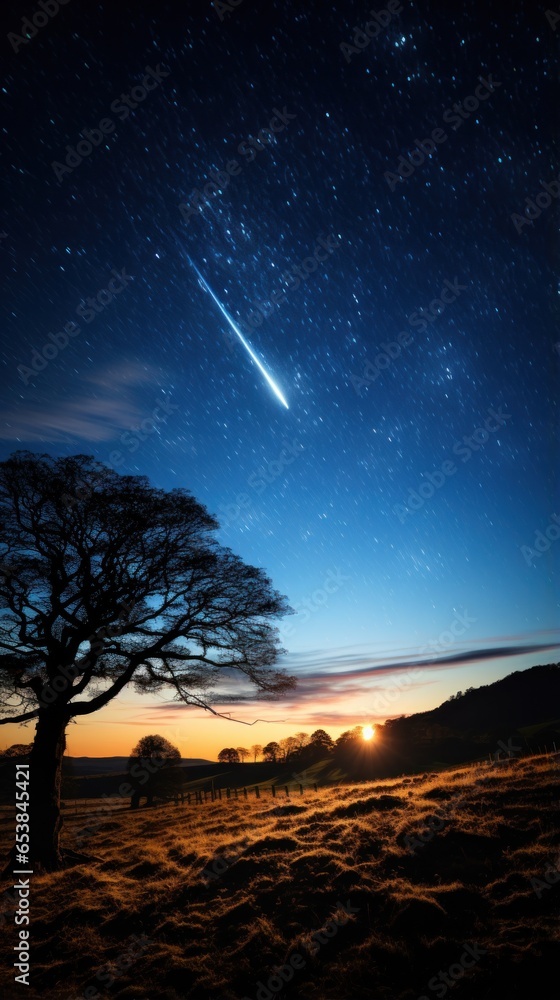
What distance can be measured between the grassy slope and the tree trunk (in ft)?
3.29

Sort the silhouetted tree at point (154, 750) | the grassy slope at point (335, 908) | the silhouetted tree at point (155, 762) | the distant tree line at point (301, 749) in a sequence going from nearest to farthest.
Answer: the grassy slope at point (335, 908) < the silhouetted tree at point (155, 762) < the silhouetted tree at point (154, 750) < the distant tree line at point (301, 749)

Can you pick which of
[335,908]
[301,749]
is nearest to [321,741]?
[301,749]

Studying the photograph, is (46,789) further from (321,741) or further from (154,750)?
(321,741)

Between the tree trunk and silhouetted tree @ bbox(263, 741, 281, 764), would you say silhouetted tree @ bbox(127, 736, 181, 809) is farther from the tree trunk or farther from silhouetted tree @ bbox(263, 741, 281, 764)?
silhouetted tree @ bbox(263, 741, 281, 764)

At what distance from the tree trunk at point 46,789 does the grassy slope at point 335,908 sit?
100 cm

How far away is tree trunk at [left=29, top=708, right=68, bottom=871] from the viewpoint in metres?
11.8

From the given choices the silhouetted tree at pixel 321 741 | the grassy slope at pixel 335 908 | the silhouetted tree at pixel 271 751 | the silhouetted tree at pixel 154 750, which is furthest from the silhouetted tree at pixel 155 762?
the silhouetted tree at pixel 271 751

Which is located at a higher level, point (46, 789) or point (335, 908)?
point (46, 789)

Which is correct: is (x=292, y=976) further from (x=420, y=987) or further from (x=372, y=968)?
(x=420, y=987)

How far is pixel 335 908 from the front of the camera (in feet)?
24.5

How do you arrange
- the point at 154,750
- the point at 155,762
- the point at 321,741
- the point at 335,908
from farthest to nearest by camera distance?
the point at 321,741, the point at 154,750, the point at 155,762, the point at 335,908

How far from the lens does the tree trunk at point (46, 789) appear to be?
38.8ft

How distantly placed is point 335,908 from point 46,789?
885 cm

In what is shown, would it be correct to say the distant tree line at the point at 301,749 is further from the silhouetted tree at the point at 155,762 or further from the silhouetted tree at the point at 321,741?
the silhouetted tree at the point at 155,762
